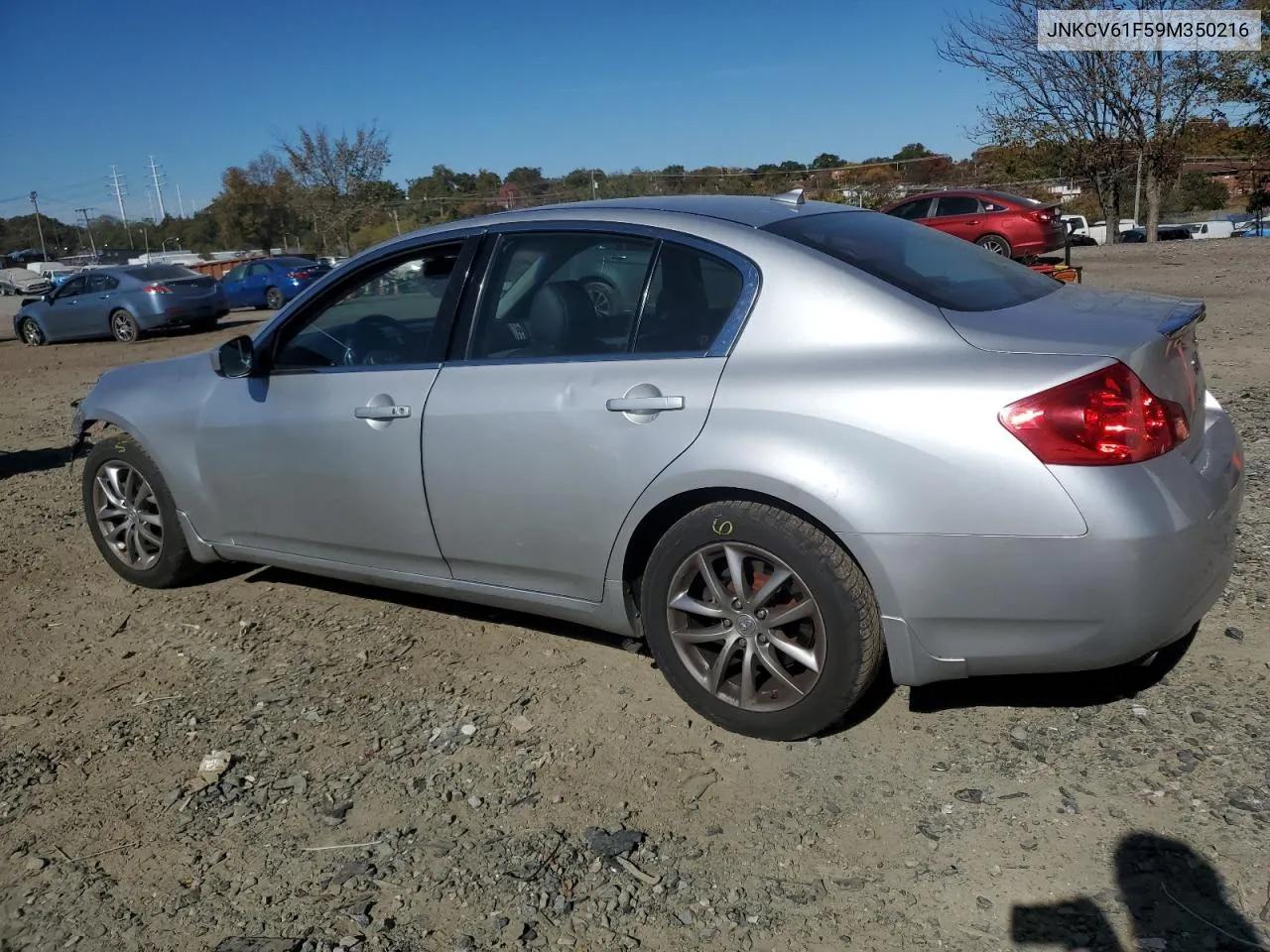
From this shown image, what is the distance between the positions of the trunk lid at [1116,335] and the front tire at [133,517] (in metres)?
3.46

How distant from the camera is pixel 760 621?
3.17 meters

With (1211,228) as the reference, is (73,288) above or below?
above

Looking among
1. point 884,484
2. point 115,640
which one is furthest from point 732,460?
point 115,640

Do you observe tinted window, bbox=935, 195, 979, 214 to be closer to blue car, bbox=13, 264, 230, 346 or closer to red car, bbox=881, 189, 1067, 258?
red car, bbox=881, 189, 1067, 258

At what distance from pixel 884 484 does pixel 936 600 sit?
0.34 meters

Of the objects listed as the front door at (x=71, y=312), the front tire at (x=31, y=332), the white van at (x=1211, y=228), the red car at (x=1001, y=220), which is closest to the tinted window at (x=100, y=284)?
the front door at (x=71, y=312)

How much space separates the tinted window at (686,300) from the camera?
329 centimetres

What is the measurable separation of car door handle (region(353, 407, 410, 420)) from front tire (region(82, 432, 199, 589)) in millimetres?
1346

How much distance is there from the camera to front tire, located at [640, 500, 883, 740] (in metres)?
3.00

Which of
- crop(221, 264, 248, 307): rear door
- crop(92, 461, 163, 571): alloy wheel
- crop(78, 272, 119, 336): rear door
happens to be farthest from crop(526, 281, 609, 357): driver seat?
crop(221, 264, 248, 307): rear door

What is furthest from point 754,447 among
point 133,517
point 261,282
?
point 261,282

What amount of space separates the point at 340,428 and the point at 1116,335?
2.60 meters

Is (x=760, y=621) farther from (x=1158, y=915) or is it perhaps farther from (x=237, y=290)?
(x=237, y=290)

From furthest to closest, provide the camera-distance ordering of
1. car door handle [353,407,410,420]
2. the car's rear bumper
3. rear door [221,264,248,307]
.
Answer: rear door [221,264,248,307] < car door handle [353,407,410,420] < the car's rear bumper
